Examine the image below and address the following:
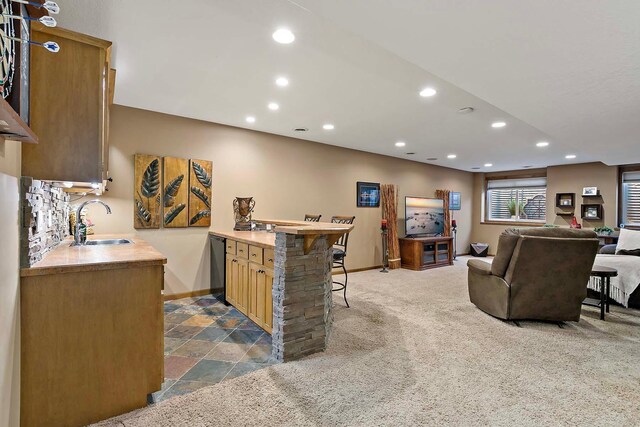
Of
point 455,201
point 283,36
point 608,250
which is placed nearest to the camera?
point 283,36

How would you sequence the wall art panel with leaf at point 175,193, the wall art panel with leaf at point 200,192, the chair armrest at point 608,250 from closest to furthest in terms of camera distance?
1. the wall art panel with leaf at point 175,193
2. the wall art panel with leaf at point 200,192
3. the chair armrest at point 608,250

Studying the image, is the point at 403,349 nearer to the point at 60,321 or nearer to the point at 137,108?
the point at 60,321

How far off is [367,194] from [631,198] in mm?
5657

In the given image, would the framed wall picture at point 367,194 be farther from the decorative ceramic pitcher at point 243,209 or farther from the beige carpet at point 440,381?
the beige carpet at point 440,381

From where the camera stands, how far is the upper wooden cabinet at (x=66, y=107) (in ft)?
5.52

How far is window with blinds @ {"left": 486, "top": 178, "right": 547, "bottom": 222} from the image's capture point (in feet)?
27.6

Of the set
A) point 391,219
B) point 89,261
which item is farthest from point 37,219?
point 391,219

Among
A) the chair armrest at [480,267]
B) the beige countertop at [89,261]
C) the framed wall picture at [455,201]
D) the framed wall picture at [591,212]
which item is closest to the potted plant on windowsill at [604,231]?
the framed wall picture at [591,212]

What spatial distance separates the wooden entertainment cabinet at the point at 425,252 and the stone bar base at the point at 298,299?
Result: 4391 mm

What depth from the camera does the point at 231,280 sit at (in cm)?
382

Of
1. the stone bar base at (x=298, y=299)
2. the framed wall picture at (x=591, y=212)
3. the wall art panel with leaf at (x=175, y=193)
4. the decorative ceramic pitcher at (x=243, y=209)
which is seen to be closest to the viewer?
the stone bar base at (x=298, y=299)

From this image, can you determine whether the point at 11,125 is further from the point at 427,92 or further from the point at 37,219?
the point at 427,92

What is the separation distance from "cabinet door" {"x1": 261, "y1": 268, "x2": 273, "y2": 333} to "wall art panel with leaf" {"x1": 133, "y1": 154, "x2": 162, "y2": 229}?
6.40 feet

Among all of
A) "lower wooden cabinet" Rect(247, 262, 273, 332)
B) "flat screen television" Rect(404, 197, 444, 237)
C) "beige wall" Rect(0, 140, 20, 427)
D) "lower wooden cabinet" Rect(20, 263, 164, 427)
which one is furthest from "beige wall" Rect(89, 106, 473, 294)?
"beige wall" Rect(0, 140, 20, 427)
